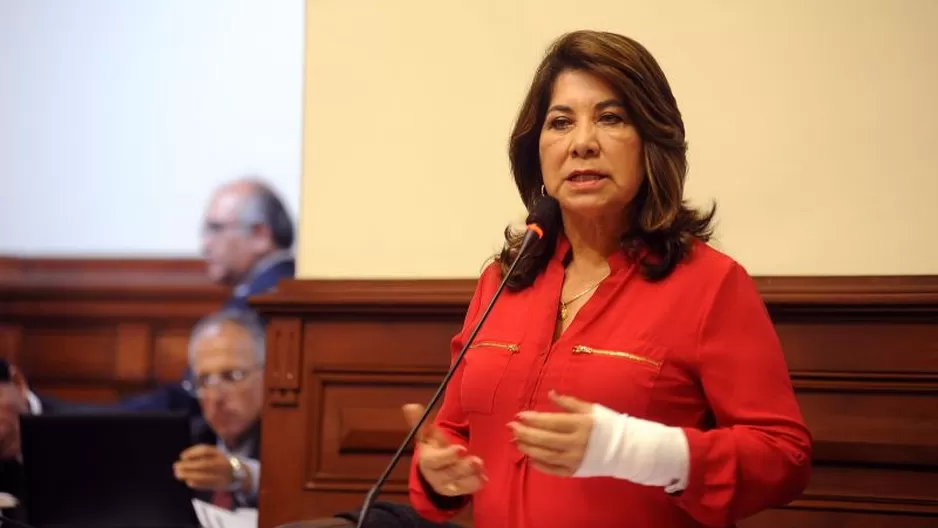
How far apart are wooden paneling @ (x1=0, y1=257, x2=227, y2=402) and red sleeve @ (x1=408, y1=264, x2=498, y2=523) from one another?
158 centimetres

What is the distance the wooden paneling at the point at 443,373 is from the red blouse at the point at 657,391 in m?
0.80

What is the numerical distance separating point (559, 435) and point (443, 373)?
1.23 m

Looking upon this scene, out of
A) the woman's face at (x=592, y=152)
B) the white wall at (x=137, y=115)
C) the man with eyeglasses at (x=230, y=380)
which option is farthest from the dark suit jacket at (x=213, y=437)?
the woman's face at (x=592, y=152)

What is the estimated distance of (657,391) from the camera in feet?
5.15

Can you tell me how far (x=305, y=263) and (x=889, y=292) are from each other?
1.46 m

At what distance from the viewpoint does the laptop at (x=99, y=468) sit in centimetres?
259

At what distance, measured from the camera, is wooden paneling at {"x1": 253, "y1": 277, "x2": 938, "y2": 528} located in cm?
229

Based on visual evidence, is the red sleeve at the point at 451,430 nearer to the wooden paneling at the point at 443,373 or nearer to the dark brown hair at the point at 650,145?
the dark brown hair at the point at 650,145

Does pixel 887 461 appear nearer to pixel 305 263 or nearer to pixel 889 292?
pixel 889 292

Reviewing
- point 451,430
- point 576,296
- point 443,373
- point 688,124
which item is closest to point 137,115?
point 443,373

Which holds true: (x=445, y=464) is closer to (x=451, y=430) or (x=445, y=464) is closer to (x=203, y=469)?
(x=451, y=430)

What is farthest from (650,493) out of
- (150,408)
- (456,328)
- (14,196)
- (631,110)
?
(14,196)

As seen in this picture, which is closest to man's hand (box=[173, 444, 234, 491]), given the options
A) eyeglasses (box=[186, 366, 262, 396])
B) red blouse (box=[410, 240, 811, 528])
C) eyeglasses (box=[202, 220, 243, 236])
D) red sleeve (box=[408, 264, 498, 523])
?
eyeglasses (box=[186, 366, 262, 396])

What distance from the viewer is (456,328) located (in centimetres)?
263
